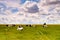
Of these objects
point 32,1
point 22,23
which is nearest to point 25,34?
point 22,23

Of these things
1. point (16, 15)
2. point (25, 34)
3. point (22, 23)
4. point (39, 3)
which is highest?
point (39, 3)

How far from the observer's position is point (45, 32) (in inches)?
97.7

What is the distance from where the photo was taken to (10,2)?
2531 millimetres

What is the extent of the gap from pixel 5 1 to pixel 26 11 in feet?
1.45

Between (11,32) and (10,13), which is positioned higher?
(10,13)

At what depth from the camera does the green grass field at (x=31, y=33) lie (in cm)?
242

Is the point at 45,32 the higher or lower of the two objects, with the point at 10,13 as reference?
lower

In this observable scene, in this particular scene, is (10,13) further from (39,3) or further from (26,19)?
(39,3)

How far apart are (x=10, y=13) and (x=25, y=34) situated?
0.49 meters

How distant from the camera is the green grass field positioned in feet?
7.93

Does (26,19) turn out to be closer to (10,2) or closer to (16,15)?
(16,15)

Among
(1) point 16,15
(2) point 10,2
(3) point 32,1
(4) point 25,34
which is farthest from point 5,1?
(4) point 25,34

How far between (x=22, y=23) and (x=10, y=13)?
30 cm

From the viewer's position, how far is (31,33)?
2463 millimetres
